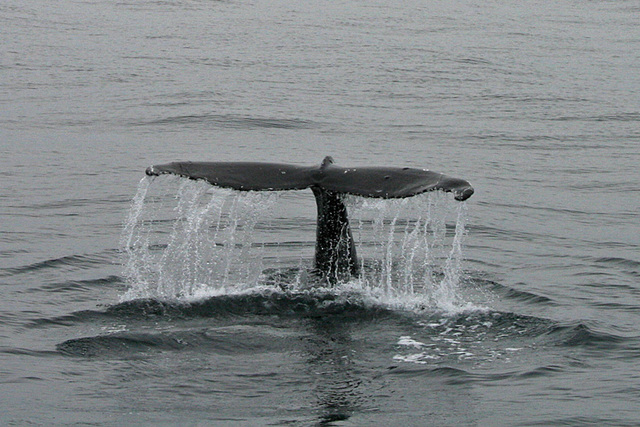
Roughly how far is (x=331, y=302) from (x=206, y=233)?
3.14 m

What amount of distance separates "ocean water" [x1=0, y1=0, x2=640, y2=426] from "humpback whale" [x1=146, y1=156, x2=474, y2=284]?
10.0 inches

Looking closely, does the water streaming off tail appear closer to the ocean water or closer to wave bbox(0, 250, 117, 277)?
the ocean water

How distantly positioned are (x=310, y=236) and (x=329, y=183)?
120 inches

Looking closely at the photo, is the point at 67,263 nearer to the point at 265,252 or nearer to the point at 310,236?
the point at 265,252

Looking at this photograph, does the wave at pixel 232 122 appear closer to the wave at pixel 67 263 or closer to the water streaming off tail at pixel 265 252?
the water streaming off tail at pixel 265 252

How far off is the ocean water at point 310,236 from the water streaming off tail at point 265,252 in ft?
0.13

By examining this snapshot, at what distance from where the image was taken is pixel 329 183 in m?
8.33

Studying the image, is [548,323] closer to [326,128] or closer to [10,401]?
[10,401]

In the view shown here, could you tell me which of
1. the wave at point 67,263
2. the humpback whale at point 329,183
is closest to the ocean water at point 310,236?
the wave at point 67,263

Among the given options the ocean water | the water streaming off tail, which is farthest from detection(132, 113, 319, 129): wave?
the water streaming off tail

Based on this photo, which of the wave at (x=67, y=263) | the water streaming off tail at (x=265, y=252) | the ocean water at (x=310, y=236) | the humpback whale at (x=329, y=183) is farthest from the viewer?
the wave at (x=67, y=263)

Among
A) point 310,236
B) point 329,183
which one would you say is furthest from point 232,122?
point 329,183

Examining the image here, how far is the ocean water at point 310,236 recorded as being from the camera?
6.98 meters

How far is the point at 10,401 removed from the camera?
6.72 metres
